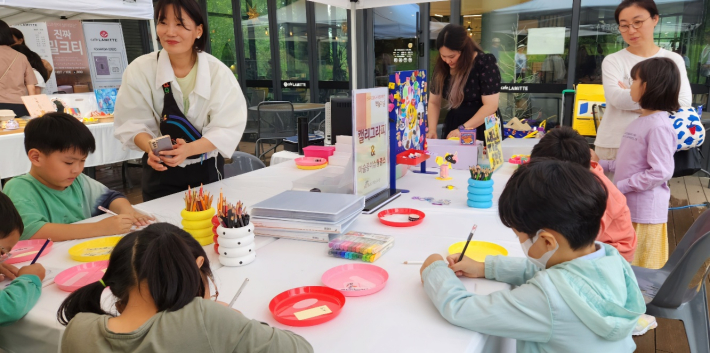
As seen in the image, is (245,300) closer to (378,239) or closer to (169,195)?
→ (378,239)

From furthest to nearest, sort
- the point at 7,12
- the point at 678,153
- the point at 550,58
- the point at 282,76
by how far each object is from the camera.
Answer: the point at 282,76 < the point at 550,58 < the point at 7,12 < the point at 678,153

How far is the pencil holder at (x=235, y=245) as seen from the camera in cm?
125

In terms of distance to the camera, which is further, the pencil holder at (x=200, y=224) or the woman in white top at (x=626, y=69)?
the woman in white top at (x=626, y=69)

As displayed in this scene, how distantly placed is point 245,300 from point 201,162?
118 cm

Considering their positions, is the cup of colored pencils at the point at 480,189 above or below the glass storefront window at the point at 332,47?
below

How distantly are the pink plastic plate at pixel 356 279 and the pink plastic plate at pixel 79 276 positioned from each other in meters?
0.56

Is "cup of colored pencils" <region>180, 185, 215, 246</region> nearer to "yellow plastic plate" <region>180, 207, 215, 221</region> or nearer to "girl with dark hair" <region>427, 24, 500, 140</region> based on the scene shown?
Result: "yellow plastic plate" <region>180, 207, 215, 221</region>

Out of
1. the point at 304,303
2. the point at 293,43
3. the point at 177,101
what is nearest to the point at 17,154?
the point at 177,101

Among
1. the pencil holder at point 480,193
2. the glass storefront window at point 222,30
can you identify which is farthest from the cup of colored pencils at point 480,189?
the glass storefront window at point 222,30

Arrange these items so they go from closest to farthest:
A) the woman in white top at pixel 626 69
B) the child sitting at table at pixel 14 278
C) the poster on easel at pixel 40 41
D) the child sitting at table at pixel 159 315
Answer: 1. the child sitting at table at pixel 159 315
2. the child sitting at table at pixel 14 278
3. the woman in white top at pixel 626 69
4. the poster on easel at pixel 40 41

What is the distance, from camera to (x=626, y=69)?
2.55 m

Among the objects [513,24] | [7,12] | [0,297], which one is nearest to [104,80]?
[7,12]

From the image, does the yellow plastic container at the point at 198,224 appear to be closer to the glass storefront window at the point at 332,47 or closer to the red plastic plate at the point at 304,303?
the red plastic plate at the point at 304,303

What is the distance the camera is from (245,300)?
1083 millimetres
